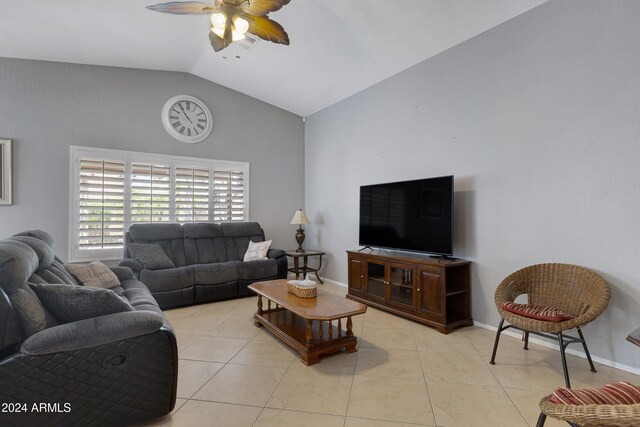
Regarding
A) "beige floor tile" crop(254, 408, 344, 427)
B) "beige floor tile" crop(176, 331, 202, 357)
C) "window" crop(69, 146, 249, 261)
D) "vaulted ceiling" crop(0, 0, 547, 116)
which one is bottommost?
"beige floor tile" crop(254, 408, 344, 427)

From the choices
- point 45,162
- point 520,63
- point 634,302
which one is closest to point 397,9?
point 520,63

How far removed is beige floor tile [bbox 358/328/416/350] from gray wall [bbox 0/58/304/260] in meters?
3.04

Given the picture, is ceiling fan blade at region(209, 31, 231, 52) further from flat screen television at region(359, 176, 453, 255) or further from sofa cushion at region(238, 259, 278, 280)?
sofa cushion at region(238, 259, 278, 280)

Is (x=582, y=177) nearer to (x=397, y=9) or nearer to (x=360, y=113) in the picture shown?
(x=397, y=9)

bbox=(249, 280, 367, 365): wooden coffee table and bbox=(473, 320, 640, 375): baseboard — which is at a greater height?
bbox=(249, 280, 367, 365): wooden coffee table

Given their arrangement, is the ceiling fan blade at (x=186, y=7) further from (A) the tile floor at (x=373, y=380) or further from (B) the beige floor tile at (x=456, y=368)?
(B) the beige floor tile at (x=456, y=368)

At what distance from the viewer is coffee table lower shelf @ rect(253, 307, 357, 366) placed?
2502 mm

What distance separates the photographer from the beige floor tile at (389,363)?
7.73ft

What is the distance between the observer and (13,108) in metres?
3.87

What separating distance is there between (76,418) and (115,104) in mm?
4197

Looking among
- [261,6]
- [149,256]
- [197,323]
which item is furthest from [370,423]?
[149,256]

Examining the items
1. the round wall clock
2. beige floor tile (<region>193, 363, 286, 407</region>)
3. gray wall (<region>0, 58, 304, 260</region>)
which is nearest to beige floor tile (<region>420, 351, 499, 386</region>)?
beige floor tile (<region>193, 363, 286, 407</region>)

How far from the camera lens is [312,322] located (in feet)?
9.20

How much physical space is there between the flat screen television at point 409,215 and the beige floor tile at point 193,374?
2348mm
